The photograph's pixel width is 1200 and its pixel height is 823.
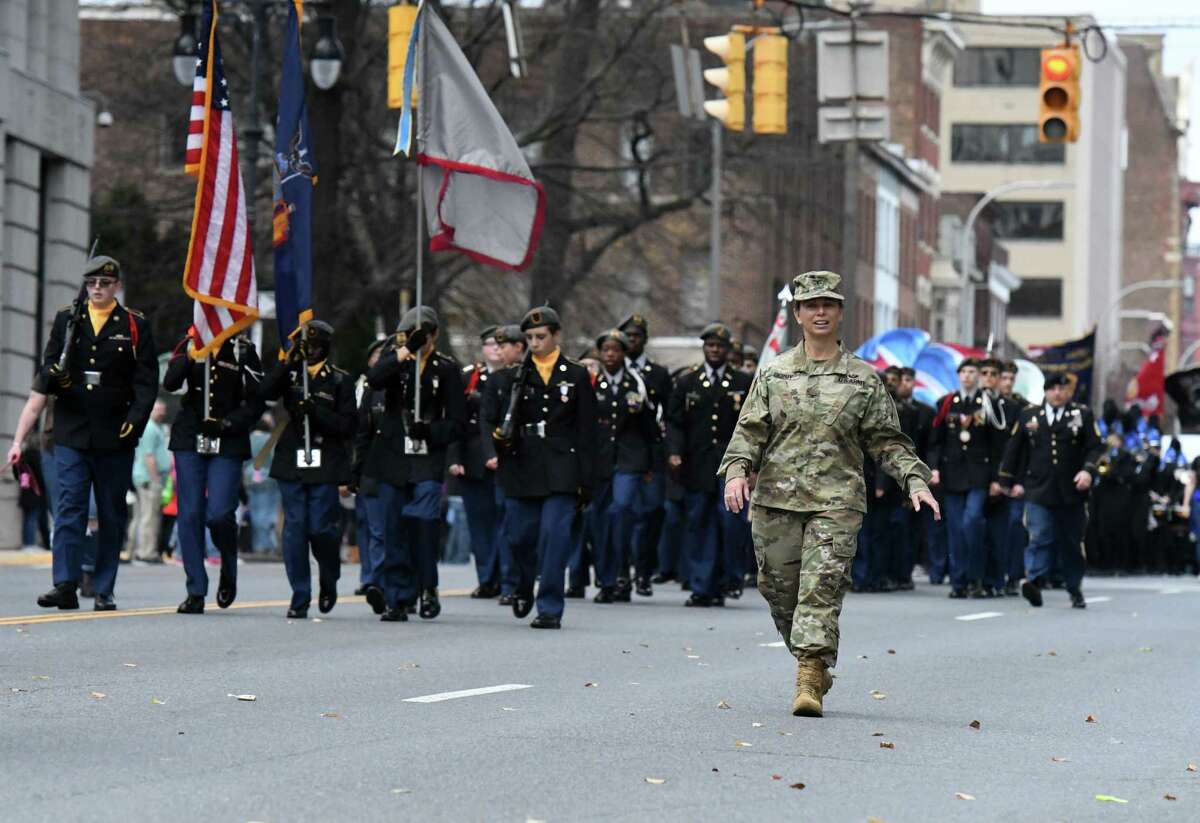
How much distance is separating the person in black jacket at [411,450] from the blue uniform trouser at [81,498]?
4.90 ft

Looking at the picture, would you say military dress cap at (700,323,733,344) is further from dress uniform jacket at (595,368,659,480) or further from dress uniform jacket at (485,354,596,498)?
dress uniform jacket at (485,354,596,498)

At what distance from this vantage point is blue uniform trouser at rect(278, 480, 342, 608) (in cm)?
1694

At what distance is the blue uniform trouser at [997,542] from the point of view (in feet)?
83.2

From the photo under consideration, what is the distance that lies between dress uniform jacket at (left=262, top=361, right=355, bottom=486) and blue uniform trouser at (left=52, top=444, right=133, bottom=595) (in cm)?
93

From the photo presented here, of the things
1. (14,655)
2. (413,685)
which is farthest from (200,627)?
(413,685)

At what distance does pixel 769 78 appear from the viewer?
84.0 feet

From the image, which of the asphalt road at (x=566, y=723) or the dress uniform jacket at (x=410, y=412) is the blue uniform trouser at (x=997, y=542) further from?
the dress uniform jacket at (x=410, y=412)

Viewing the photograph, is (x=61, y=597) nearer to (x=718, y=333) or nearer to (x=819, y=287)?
(x=718, y=333)

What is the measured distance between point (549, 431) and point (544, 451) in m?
0.13

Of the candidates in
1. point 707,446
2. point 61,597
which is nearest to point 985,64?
point 707,446

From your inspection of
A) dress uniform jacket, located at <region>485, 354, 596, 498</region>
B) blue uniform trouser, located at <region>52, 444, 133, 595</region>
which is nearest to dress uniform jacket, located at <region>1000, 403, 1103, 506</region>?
dress uniform jacket, located at <region>485, 354, 596, 498</region>

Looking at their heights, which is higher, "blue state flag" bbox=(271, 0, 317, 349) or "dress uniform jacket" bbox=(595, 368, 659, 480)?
"blue state flag" bbox=(271, 0, 317, 349)

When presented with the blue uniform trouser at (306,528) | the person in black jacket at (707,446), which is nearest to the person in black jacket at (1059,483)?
the person in black jacket at (707,446)

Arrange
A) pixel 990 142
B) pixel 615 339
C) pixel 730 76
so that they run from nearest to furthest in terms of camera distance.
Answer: pixel 615 339 → pixel 730 76 → pixel 990 142
